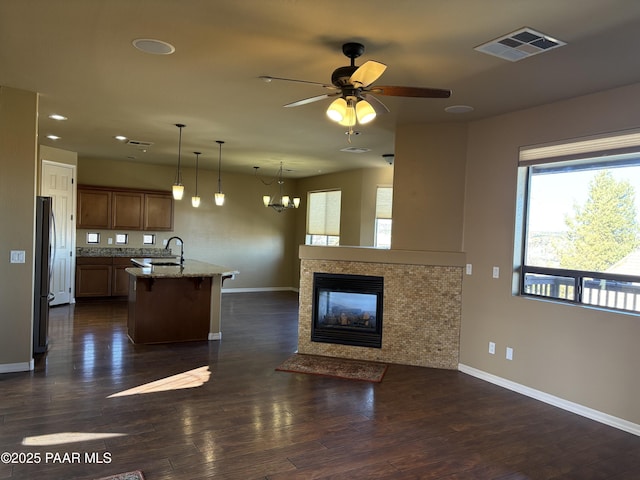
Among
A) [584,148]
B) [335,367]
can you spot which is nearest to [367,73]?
[584,148]

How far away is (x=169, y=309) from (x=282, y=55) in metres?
3.78

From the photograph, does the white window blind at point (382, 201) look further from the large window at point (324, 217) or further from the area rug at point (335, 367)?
the area rug at point (335, 367)

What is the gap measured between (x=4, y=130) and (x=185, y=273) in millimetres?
2363

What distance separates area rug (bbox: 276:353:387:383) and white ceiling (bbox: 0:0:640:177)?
110 inches

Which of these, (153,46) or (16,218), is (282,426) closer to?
(153,46)

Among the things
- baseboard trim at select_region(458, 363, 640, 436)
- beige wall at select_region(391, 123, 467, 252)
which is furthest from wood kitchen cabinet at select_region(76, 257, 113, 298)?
baseboard trim at select_region(458, 363, 640, 436)

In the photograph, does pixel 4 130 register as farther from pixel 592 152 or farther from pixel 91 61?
pixel 592 152

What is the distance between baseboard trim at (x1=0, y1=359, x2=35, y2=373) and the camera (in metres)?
4.30

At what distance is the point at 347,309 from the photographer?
5414 mm

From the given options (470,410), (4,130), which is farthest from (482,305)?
(4,130)

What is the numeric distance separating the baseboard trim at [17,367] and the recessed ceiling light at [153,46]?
3346 mm

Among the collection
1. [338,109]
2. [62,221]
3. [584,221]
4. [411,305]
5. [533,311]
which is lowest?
[411,305]

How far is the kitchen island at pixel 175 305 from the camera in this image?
18.1ft

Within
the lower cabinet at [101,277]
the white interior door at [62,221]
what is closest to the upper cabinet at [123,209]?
the white interior door at [62,221]
